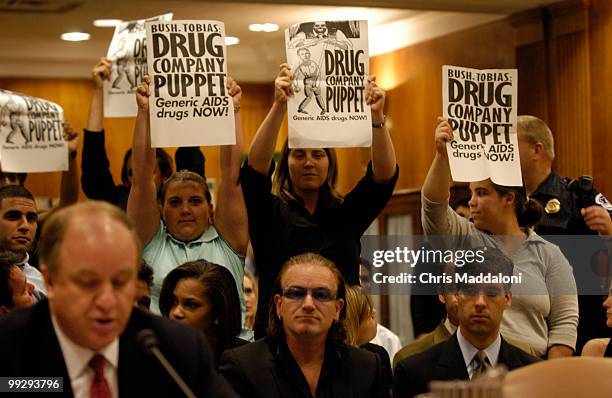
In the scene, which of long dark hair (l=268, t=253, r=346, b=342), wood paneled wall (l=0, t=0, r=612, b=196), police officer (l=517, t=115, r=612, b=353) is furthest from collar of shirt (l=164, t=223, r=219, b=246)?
wood paneled wall (l=0, t=0, r=612, b=196)

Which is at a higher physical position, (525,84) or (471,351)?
(525,84)

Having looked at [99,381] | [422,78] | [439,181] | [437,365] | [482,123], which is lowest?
[437,365]

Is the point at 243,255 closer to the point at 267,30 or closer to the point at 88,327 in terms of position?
the point at 88,327

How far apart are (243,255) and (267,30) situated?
19.2 ft

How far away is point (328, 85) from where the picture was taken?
14.4 ft

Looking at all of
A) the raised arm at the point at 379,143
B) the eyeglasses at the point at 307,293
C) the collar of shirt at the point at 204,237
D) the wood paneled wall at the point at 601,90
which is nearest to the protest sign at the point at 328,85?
the raised arm at the point at 379,143

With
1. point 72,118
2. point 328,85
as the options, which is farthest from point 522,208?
point 72,118

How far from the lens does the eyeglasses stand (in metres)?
3.71

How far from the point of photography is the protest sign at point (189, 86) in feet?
14.4

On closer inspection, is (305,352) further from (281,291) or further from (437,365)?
(437,365)

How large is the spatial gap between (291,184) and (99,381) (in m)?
2.09

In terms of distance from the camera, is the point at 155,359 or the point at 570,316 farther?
the point at 570,316

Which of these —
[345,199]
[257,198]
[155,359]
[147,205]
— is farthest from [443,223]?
[155,359]

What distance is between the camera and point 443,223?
14.4 ft
